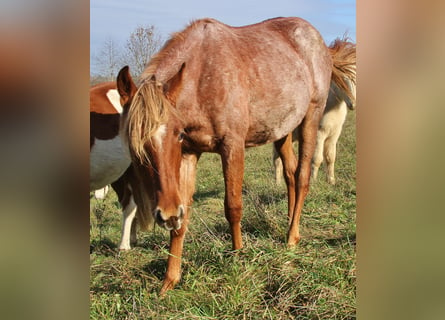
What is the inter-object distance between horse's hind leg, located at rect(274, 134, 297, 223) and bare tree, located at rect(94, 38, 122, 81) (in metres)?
1.24

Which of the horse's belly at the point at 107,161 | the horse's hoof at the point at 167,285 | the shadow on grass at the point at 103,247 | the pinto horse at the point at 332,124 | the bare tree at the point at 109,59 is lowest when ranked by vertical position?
the horse's hoof at the point at 167,285

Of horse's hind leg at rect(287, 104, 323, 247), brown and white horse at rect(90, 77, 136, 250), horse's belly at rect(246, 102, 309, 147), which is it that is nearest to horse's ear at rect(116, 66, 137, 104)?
brown and white horse at rect(90, 77, 136, 250)

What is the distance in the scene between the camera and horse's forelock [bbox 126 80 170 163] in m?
2.47

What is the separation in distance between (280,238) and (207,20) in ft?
4.80

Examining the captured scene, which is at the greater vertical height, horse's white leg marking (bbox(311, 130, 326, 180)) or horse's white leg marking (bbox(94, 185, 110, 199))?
horse's white leg marking (bbox(311, 130, 326, 180))

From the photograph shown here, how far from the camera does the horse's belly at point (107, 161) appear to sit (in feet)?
10.2

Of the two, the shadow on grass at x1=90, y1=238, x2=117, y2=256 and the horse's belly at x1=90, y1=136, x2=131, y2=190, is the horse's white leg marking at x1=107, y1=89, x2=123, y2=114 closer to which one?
the horse's belly at x1=90, y1=136, x2=131, y2=190

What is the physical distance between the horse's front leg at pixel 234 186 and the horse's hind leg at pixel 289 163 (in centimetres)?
43

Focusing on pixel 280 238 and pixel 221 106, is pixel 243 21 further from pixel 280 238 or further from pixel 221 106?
pixel 280 238

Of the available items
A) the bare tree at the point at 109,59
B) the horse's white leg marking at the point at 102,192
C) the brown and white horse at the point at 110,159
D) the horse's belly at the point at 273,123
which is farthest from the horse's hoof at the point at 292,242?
the bare tree at the point at 109,59
